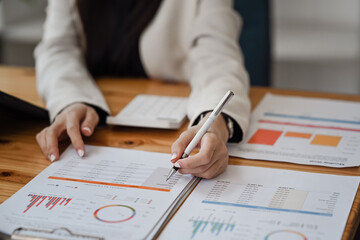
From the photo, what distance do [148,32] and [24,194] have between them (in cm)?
68

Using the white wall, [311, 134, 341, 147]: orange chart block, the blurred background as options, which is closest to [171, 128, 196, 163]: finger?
[311, 134, 341, 147]: orange chart block

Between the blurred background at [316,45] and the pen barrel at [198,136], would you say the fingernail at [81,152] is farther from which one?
the blurred background at [316,45]

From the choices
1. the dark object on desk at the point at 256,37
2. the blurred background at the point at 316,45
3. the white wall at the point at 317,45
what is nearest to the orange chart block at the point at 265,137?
the dark object on desk at the point at 256,37

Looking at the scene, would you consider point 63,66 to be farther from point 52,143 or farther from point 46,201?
point 46,201

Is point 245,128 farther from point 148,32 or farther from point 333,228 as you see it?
point 148,32

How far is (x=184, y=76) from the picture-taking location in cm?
138

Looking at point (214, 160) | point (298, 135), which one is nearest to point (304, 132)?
point (298, 135)

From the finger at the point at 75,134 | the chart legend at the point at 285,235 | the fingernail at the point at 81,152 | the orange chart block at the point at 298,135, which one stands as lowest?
the chart legend at the point at 285,235

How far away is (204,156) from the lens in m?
0.81

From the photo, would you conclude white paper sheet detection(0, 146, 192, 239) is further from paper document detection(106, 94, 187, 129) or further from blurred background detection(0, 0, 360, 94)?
blurred background detection(0, 0, 360, 94)

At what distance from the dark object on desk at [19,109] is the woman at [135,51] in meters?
0.03

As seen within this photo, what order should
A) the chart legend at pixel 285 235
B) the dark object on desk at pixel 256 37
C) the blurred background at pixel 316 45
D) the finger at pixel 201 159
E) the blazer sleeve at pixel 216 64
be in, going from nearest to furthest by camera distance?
the chart legend at pixel 285 235, the finger at pixel 201 159, the blazer sleeve at pixel 216 64, the dark object on desk at pixel 256 37, the blurred background at pixel 316 45

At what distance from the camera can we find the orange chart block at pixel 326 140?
0.96 meters

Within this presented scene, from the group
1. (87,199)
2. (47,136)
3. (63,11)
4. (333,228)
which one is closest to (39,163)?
(47,136)
